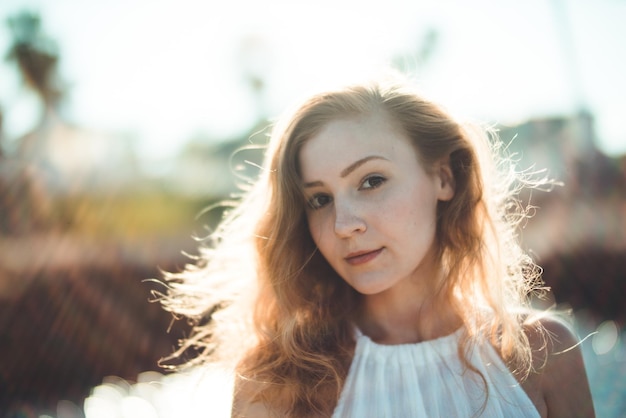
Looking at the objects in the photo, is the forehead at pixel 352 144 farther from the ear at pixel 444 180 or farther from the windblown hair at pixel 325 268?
the ear at pixel 444 180

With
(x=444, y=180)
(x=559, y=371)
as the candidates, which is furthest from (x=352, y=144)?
(x=559, y=371)

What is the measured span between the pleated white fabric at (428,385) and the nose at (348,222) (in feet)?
1.76

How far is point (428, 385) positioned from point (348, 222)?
74 centimetres

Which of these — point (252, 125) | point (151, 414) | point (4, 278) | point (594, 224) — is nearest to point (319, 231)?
point (151, 414)

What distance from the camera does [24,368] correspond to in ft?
17.5

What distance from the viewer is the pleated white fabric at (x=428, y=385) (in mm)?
2145

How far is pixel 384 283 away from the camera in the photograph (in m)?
2.26

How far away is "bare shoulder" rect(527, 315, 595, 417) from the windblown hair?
74mm

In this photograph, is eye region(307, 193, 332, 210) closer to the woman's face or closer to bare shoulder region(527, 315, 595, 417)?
the woman's face

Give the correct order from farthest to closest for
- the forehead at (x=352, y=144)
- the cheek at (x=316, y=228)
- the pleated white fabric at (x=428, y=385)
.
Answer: the cheek at (x=316, y=228) → the forehead at (x=352, y=144) → the pleated white fabric at (x=428, y=385)

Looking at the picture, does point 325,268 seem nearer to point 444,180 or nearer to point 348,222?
point 348,222

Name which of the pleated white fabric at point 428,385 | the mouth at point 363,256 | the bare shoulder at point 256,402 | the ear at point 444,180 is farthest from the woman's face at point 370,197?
the bare shoulder at point 256,402

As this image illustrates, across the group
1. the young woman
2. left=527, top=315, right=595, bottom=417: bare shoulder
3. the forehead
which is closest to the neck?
the young woman

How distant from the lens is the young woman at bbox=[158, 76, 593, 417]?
2213 mm
